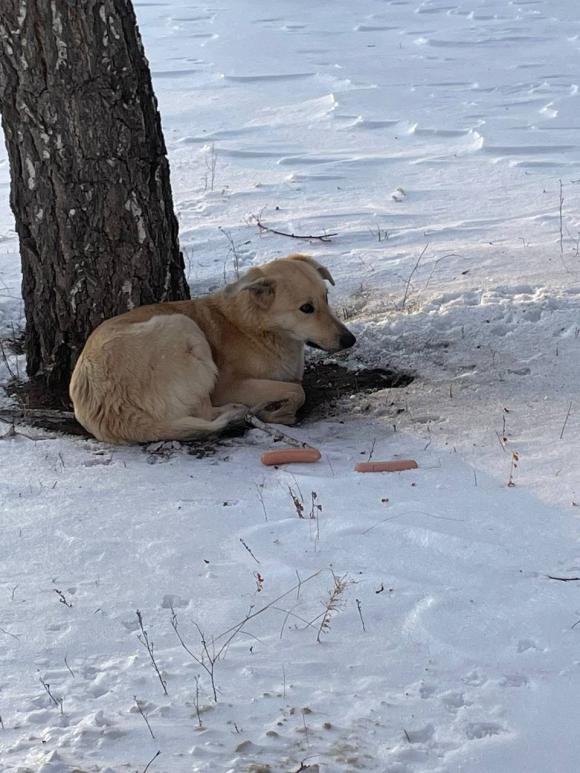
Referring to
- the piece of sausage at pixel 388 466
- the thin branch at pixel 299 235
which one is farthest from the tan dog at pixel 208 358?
the thin branch at pixel 299 235

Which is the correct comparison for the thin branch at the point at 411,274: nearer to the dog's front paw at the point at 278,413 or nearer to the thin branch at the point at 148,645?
the dog's front paw at the point at 278,413

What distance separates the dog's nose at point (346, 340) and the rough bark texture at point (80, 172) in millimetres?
1186

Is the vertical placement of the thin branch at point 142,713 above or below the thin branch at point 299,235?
below

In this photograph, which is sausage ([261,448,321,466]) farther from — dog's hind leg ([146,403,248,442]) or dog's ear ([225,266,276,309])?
dog's ear ([225,266,276,309])

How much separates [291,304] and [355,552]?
256 centimetres

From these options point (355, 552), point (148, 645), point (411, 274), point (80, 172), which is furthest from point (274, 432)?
point (411, 274)

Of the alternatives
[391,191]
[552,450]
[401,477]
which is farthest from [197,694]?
[391,191]

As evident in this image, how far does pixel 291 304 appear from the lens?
6203 millimetres

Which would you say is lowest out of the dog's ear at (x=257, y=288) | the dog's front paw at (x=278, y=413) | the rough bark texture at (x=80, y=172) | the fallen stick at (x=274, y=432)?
the dog's front paw at (x=278, y=413)

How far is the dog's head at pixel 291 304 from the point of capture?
6160mm

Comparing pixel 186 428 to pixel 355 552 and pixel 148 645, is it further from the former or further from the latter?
pixel 148 645

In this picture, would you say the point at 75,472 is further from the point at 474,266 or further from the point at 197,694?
the point at 474,266

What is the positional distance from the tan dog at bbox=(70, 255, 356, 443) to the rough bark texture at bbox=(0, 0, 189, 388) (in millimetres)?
392

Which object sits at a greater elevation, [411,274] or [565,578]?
A: [411,274]
